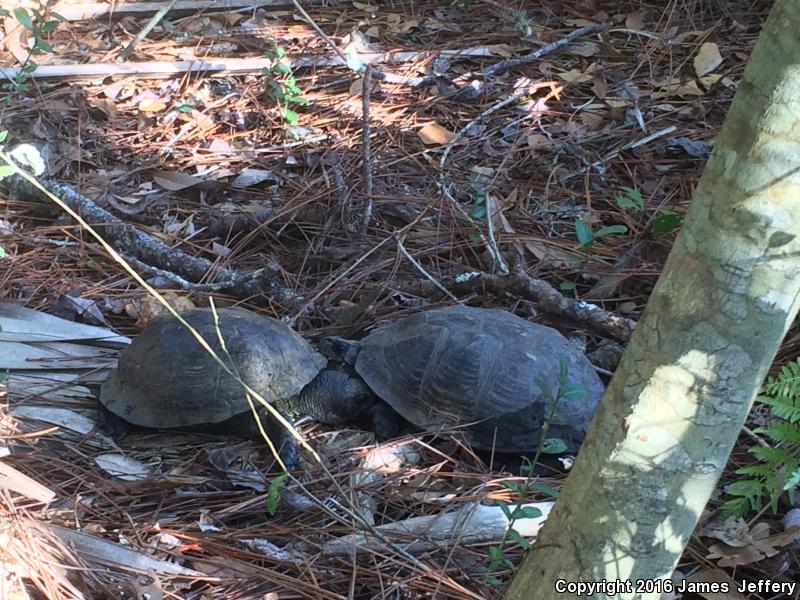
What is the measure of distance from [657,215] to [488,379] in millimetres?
1576

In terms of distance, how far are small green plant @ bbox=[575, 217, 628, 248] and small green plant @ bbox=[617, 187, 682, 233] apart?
5.5 inches

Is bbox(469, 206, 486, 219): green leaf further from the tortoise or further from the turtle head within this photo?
the turtle head

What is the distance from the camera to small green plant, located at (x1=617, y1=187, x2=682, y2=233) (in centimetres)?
363

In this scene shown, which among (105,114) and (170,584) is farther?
(105,114)

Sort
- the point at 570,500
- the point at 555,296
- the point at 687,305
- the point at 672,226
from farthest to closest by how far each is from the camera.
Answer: the point at 672,226
the point at 555,296
the point at 570,500
the point at 687,305

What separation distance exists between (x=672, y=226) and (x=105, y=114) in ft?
11.9

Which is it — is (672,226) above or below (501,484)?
above

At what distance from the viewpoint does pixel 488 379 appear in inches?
116

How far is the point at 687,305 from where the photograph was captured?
1.44 metres

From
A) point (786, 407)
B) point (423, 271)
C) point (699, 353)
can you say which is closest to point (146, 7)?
point (423, 271)

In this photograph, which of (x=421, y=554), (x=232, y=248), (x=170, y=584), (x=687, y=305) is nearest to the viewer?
(x=687, y=305)

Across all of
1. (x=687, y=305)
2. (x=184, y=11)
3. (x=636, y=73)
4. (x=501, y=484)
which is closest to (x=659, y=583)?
(x=687, y=305)

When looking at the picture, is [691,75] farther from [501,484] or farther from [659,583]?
[659,583]

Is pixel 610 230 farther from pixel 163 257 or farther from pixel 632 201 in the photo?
pixel 163 257
